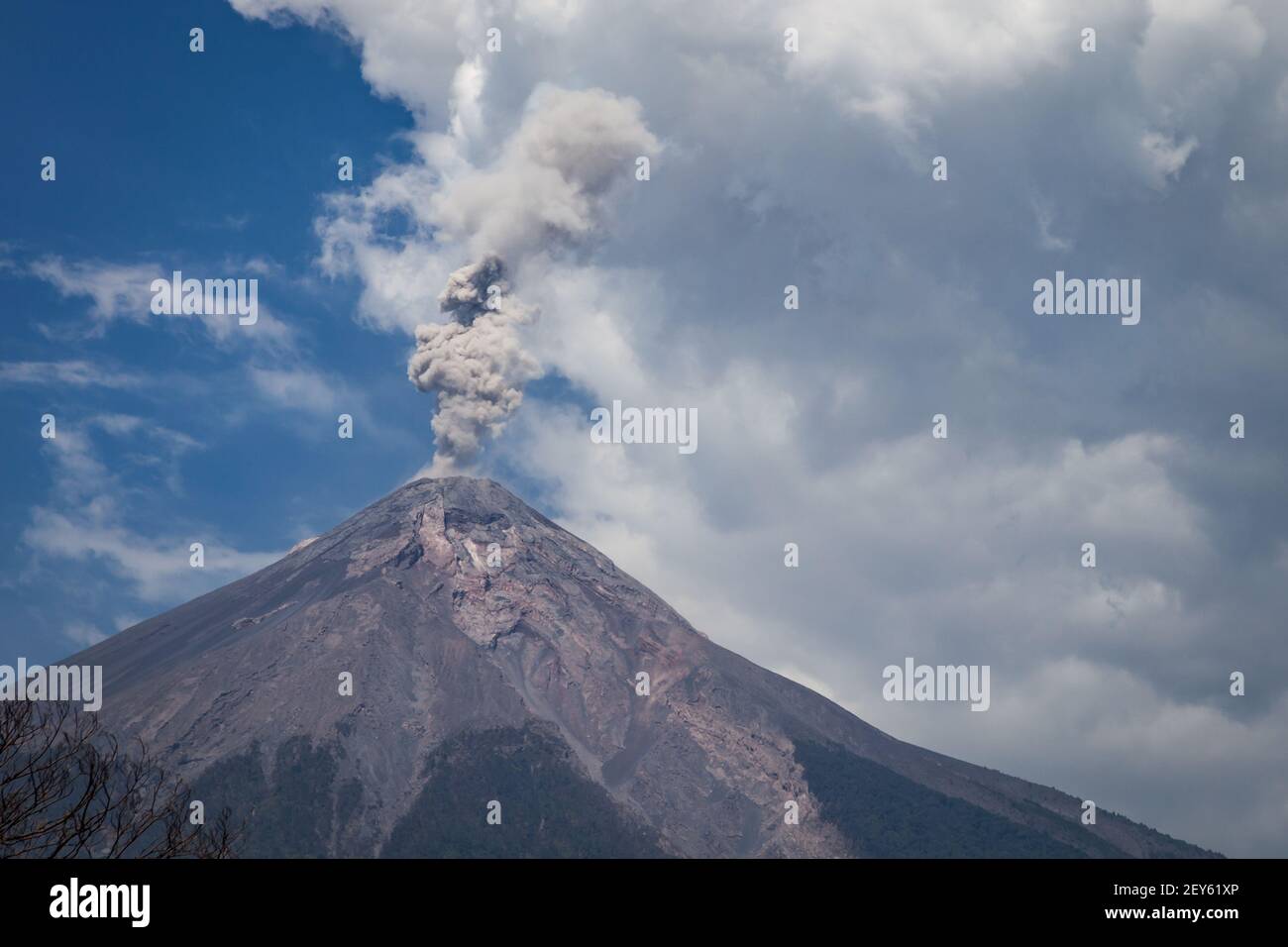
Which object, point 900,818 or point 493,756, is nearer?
point 900,818

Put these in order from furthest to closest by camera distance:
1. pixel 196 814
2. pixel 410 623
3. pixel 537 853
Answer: pixel 410 623
pixel 537 853
pixel 196 814

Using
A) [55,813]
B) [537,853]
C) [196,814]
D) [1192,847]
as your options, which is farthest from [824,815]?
[55,813]

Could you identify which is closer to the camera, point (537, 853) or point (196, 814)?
point (196, 814)

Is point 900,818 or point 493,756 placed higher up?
point 493,756

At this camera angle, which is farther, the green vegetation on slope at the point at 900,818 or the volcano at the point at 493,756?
the green vegetation on slope at the point at 900,818

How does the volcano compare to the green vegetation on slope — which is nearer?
the volcano
